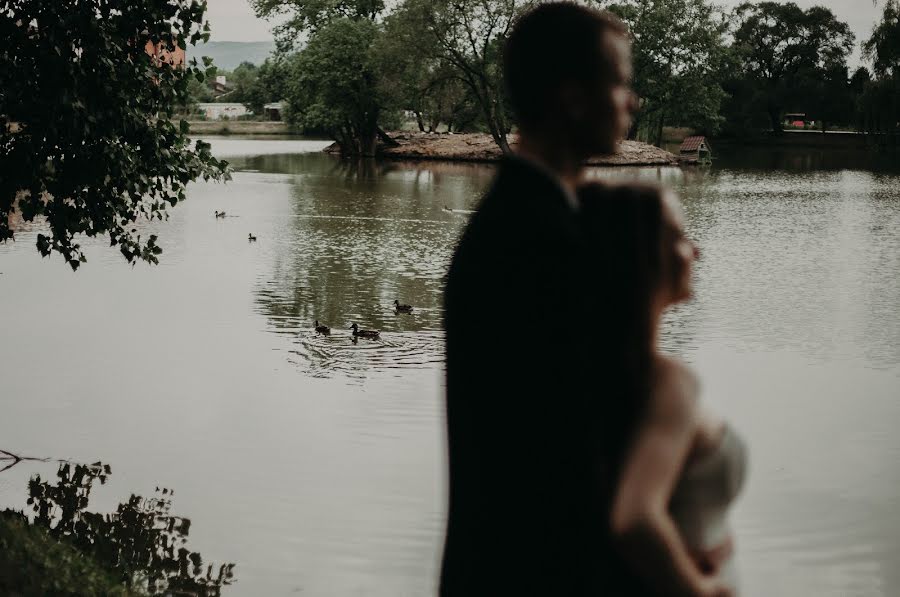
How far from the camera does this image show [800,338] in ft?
48.6

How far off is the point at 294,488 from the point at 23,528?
8.10 feet

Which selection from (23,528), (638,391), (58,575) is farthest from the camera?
(23,528)

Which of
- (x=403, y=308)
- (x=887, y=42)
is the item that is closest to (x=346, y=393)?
(x=403, y=308)

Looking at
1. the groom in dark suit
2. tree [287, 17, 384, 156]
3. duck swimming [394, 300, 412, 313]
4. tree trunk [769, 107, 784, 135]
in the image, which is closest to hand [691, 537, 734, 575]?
the groom in dark suit

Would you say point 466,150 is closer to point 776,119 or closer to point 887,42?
point 887,42

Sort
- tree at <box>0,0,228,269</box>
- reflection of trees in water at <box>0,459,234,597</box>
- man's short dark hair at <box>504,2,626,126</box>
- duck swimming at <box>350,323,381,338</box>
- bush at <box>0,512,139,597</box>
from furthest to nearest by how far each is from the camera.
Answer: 1. duck swimming at <box>350,323,381,338</box>
2. tree at <box>0,0,228,269</box>
3. reflection of trees in water at <box>0,459,234,597</box>
4. bush at <box>0,512,139,597</box>
5. man's short dark hair at <box>504,2,626,126</box>

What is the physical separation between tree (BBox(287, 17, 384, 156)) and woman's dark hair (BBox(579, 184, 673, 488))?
208ft

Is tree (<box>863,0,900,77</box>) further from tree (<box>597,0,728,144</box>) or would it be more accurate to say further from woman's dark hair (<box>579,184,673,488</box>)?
woman's dark hair (<box>579,184,673,488</box>)

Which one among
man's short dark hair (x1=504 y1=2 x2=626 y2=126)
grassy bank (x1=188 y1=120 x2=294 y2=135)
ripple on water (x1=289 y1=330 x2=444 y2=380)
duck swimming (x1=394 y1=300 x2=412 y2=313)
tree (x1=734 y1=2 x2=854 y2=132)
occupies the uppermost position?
tree (x1=734 y1=2 x2=854 y2=132)

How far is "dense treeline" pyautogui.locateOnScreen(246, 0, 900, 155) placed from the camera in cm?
5219

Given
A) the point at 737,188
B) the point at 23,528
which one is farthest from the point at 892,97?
the point at 23,528

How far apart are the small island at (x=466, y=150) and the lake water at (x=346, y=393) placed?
117ft

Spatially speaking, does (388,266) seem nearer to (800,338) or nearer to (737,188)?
(800,338)

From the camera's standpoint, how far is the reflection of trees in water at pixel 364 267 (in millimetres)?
14180
